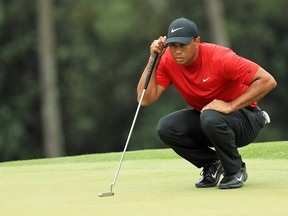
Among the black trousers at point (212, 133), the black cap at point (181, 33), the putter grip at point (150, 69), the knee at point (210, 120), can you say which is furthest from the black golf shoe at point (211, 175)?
the black cap at point (181, 33)

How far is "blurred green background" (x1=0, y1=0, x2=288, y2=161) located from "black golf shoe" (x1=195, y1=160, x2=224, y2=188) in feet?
85.9

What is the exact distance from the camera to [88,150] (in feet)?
119

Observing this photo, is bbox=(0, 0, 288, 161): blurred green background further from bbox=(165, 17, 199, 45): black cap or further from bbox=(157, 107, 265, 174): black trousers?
bbox=(165, 17, 199, 45): black cap

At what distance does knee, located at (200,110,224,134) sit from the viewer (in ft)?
22.9

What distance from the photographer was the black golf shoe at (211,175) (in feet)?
23.8

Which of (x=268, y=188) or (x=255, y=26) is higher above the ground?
(x=268, y=188)

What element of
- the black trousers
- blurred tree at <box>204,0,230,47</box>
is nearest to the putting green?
the black trousers

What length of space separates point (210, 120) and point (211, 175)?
0.57 metres

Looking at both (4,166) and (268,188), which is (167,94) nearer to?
(4,166)

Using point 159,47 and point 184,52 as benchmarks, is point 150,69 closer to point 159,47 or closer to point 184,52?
point 159,47

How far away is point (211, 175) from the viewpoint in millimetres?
7348

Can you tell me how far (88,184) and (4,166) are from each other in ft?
7.59

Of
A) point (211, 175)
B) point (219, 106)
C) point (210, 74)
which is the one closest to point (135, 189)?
point (211, 175)

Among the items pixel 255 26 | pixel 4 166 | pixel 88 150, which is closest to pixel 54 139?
pixel 88 150
